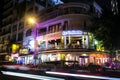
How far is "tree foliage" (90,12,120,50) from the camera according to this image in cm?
2788

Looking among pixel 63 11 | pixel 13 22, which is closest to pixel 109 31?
pixel 63 11

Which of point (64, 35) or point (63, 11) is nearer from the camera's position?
point (64, 35)

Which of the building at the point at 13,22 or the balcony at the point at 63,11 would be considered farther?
the building at the point at 13,22

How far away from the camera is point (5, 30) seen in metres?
58.7

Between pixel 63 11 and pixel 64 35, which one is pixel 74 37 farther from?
pixel 63 11

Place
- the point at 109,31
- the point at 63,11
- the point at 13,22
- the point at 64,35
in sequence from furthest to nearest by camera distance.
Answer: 1. the point at 13,22
2. the point at 63,11
3. the point at 64,35
4. the point at 109,31

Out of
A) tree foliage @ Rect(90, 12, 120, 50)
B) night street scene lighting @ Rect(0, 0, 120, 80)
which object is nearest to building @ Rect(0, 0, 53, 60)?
night street scene lighting @ Rect(0, 0, 120, 80)

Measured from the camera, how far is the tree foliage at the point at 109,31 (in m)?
27.9

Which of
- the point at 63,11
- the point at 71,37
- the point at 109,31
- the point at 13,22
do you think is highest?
the point at 13,22

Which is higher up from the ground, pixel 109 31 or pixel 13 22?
pixel 13 22

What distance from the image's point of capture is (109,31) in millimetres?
27953

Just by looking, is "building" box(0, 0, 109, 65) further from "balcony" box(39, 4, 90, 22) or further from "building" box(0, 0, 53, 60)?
"building" box(0, 0, 53, 60)

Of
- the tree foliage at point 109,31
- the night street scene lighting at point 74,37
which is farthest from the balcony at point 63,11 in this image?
the tree foliage at point 109,31

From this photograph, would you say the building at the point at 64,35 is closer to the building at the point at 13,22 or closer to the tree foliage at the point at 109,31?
the building at the point at 13,22
